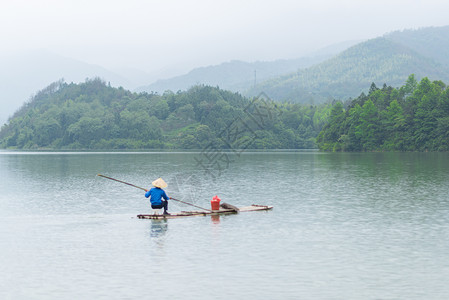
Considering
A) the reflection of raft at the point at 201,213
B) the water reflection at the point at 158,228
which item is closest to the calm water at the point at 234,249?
the water reflection at the point at 158,228

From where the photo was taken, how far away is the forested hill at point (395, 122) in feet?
435

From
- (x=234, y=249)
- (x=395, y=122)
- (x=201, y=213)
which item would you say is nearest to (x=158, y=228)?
(x=201, y=213)

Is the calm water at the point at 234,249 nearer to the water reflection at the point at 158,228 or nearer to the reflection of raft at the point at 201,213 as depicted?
the water reflection at the point at 158,228

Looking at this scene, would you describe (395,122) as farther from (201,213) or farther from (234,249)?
(234,249)

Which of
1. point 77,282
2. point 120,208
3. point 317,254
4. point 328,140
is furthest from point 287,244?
point 328,140

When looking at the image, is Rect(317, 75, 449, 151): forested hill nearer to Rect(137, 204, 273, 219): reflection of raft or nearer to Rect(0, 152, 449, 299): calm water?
Rect(0, 152, 449, 299): calm water

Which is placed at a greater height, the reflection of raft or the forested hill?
the forested hill

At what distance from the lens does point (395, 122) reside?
140500 millimetres

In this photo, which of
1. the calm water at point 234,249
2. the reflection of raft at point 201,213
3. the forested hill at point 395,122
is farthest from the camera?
the forested hill at point 395,122

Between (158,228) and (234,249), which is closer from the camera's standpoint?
(234,249)

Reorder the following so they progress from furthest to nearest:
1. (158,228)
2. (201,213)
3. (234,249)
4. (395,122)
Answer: (395,122)
(201,213)
(158,228)
(234,249)

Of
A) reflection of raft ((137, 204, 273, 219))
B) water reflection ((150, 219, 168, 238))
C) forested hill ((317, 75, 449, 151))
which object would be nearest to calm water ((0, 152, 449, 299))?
water reflection ((150, 219, 168, 238))

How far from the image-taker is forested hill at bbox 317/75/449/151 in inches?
5221

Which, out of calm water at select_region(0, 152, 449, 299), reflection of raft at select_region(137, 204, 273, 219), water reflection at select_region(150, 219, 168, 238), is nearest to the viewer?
calm water at select_region(0, 152, 449, 299)
